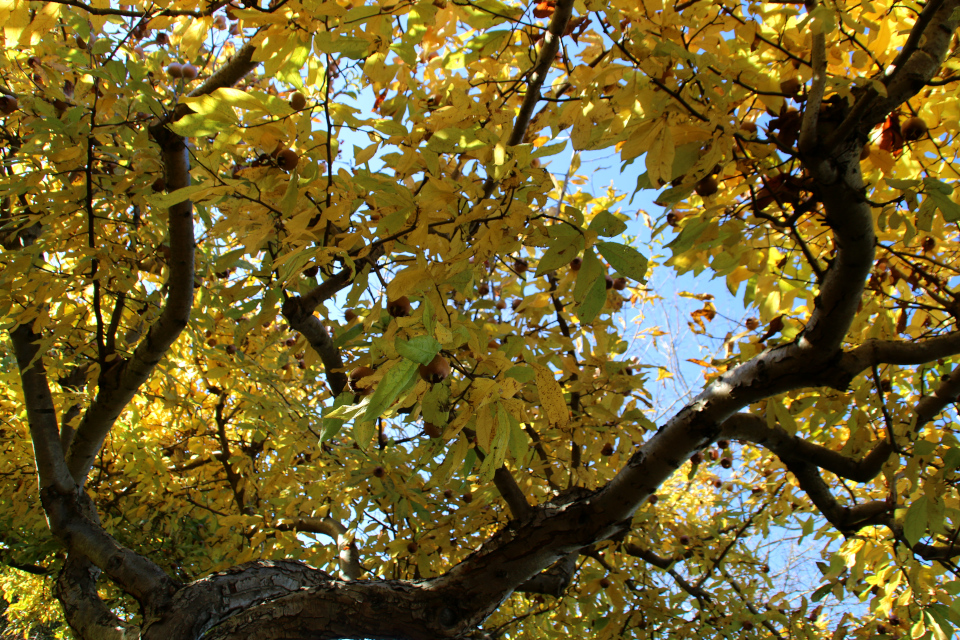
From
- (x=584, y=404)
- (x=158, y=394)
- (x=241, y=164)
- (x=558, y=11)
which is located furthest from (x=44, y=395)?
(x=558, y=11)

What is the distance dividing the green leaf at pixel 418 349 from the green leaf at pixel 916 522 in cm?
147

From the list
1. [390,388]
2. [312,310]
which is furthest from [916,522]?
[312,310]

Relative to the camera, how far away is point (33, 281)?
193cm

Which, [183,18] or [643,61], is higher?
[183,18]

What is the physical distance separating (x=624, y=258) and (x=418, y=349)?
0.44m

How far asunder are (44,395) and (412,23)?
263 centimetres

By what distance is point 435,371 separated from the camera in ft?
2.93

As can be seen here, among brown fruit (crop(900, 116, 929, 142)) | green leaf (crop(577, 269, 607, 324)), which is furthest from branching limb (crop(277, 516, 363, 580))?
brown fruit (crop(900, 116, 929, 142))

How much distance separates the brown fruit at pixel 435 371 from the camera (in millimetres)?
893

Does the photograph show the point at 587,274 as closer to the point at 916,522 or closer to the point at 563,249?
the point at 563,249

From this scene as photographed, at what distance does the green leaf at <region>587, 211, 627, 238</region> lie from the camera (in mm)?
954

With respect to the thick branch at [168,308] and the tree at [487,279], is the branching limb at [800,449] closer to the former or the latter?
the tree at [487,279]

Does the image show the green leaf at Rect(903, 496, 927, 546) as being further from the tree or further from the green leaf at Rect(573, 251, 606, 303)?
the green leaf at Rect(573, 251, 606, 303)

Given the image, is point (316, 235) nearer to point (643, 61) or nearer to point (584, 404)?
point (643, 61)
